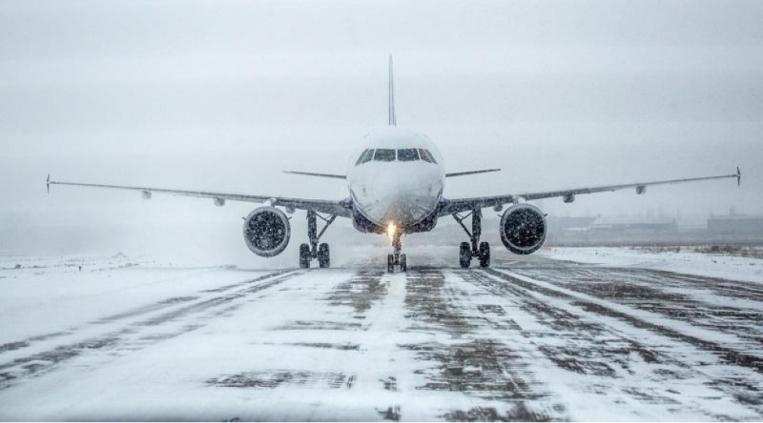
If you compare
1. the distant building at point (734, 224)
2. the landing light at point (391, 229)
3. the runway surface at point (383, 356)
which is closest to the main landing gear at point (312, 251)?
the landing light at point (391, 229)

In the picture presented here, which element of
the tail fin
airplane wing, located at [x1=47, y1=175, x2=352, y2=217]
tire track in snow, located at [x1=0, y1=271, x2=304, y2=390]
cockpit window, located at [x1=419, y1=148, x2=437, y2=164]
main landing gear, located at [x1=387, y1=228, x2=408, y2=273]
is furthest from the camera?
the tail fin

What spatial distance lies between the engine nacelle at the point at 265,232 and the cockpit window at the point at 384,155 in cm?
394

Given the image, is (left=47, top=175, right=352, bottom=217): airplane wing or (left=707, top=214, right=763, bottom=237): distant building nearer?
(left=47, top=175, right=352, bottom=217): airplane wing

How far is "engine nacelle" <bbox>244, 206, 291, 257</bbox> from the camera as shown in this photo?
21828 mm

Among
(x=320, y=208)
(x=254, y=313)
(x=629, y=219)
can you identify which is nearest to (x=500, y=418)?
(x=254, y=313)

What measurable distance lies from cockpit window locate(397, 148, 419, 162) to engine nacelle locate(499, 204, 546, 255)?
3880mm

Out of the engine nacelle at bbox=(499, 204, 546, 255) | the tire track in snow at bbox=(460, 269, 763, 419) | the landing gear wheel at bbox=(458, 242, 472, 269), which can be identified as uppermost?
the engine nacelle at bbox=(499, 204, 546, 255)

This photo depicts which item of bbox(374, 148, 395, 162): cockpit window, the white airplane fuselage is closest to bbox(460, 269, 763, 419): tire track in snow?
the white airplane fuselage

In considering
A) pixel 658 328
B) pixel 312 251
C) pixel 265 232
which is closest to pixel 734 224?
pixel 312 251

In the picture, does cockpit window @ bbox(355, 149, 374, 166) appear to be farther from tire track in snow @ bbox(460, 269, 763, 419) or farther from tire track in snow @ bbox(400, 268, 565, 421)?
tire track in snow @ bbox(460, 269, 763, 419)

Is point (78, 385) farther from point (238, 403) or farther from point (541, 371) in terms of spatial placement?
point (541, 371)

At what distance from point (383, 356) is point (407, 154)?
1345cm

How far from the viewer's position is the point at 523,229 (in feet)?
70.8

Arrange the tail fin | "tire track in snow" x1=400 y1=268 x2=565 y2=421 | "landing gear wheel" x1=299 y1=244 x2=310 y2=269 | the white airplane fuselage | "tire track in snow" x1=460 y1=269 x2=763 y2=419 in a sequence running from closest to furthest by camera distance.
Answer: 1. "tire track in snow" x1=400 y1=268 x2=565 y2=421
2. "tire track in snow" x1=460 y1=269 x2=763 y2=419
3. the white airplane fuselage
4. "landing gear wheel" x1=299 y1=244 x2=310 y2=269
5. the tail fin
